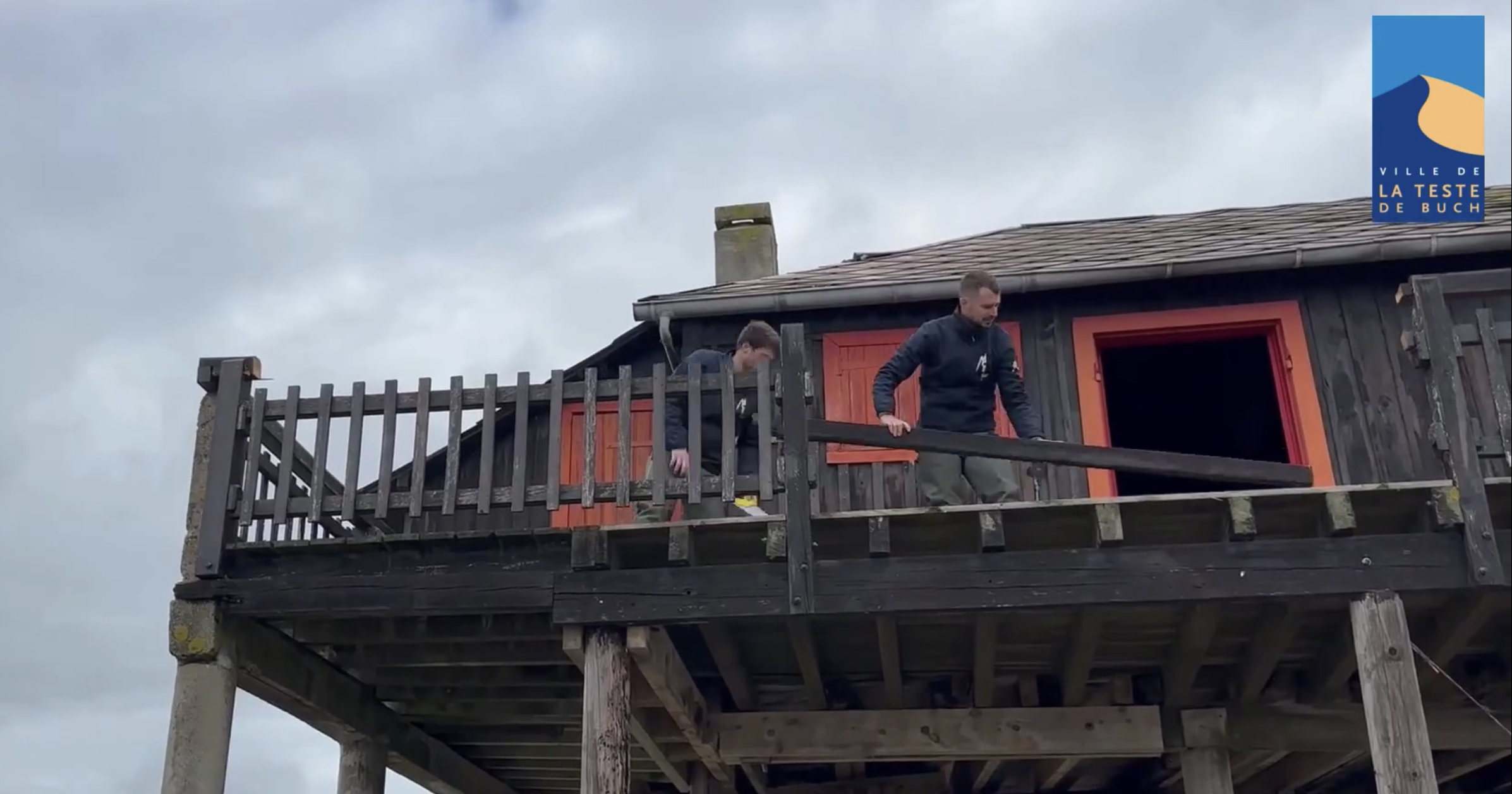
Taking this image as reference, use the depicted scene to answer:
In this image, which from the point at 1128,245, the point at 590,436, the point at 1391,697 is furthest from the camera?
the point at 1128,245

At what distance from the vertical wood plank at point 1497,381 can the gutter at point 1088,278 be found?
2.34m

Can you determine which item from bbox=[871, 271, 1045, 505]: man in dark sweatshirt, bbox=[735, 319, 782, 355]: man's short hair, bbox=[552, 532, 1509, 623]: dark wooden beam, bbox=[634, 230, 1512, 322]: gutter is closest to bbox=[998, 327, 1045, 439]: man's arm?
bbox=[871, 271, 1045, 505]: man in dark sweatshirt

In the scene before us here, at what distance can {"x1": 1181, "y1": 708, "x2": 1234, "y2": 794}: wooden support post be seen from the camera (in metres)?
7.86

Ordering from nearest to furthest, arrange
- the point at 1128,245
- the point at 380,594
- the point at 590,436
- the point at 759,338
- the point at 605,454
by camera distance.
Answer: the point at 590,436 → the point at 380,594 → the point at 759,338 → the point at 1128,245 → the point at 605,454

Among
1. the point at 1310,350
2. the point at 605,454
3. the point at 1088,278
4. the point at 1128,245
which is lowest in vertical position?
the point at 1310,350

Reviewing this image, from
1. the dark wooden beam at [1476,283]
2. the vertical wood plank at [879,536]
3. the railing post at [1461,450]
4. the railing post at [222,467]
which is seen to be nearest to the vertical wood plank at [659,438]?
the vertical wood plank at [879,536]

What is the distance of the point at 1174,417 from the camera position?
44.5ft

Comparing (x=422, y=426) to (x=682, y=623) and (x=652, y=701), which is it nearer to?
(x=682, y=623)

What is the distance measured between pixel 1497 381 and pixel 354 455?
558cm

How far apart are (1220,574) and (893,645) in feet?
6.25

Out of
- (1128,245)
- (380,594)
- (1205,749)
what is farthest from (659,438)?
(1128,245)

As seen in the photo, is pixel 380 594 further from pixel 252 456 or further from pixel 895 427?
pixel 895 427

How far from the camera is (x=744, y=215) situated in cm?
1305

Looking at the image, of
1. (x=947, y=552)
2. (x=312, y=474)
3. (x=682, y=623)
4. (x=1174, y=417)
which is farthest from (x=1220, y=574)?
(x=1174, y=417)
